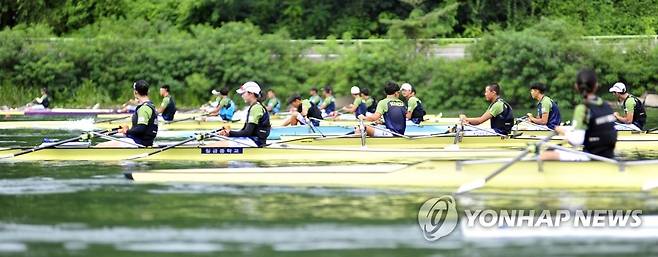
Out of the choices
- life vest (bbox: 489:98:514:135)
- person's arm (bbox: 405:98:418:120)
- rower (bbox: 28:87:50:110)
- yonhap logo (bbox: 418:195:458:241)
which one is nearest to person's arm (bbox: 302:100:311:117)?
person's arm (bbox: 405:98:418:120)

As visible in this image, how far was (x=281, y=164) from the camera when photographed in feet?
65.7

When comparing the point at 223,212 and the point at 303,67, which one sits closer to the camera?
the point at 223,212

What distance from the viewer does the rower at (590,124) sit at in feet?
49.0

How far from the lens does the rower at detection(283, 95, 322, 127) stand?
86.0 ft

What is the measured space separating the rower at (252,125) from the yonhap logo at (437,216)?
17.6ft

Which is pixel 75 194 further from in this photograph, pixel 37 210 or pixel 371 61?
pixel 371 61

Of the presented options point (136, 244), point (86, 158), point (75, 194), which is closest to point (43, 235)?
point (136, 244)

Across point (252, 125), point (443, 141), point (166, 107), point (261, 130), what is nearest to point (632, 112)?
point (443, 141)

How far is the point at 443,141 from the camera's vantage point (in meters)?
23.5

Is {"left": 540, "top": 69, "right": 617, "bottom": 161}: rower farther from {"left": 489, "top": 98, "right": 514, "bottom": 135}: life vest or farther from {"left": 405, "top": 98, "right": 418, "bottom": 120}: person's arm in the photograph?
Answer: {"left": 405, "top": 98, "right": 418, "bottom": 120}: person's arm

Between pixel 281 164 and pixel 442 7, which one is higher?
pixel 442 7

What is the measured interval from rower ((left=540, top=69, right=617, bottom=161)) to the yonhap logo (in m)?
1.78

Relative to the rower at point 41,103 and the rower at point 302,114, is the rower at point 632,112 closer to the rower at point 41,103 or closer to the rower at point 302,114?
the rower at point 302,114

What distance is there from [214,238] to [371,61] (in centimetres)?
3423
